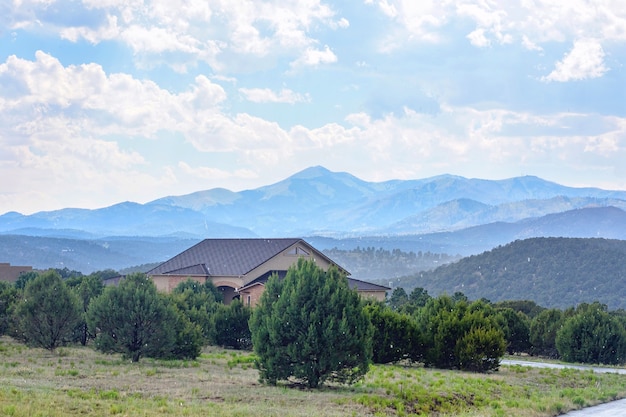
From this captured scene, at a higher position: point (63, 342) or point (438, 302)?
point (438, 302)

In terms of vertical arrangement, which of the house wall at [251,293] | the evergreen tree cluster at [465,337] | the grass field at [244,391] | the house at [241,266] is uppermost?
the house at [241,266]

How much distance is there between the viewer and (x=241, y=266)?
64.8m

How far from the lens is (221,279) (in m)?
64.8

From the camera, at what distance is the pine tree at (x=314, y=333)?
82.7ft

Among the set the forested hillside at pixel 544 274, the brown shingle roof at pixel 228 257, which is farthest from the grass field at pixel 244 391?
the forested hillside at pixel 544 274

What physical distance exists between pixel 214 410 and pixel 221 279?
1784 inches

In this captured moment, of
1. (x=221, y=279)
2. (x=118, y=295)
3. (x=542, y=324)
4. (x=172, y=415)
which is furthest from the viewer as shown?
(x=221, y=279)

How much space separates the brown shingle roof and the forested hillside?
192 ft

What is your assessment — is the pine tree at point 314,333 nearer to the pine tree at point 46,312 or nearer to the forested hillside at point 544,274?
the pine tree at point 46,312

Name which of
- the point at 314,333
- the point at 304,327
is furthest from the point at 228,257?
the point at 314,333

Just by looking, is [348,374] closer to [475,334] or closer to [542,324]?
[475,334]

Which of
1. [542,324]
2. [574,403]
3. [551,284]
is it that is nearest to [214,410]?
[574,403]

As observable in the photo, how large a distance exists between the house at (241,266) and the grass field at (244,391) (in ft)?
95.3

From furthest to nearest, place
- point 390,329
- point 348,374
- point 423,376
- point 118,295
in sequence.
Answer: point 390,329
point 118,295
point 423,376
point 348,374
